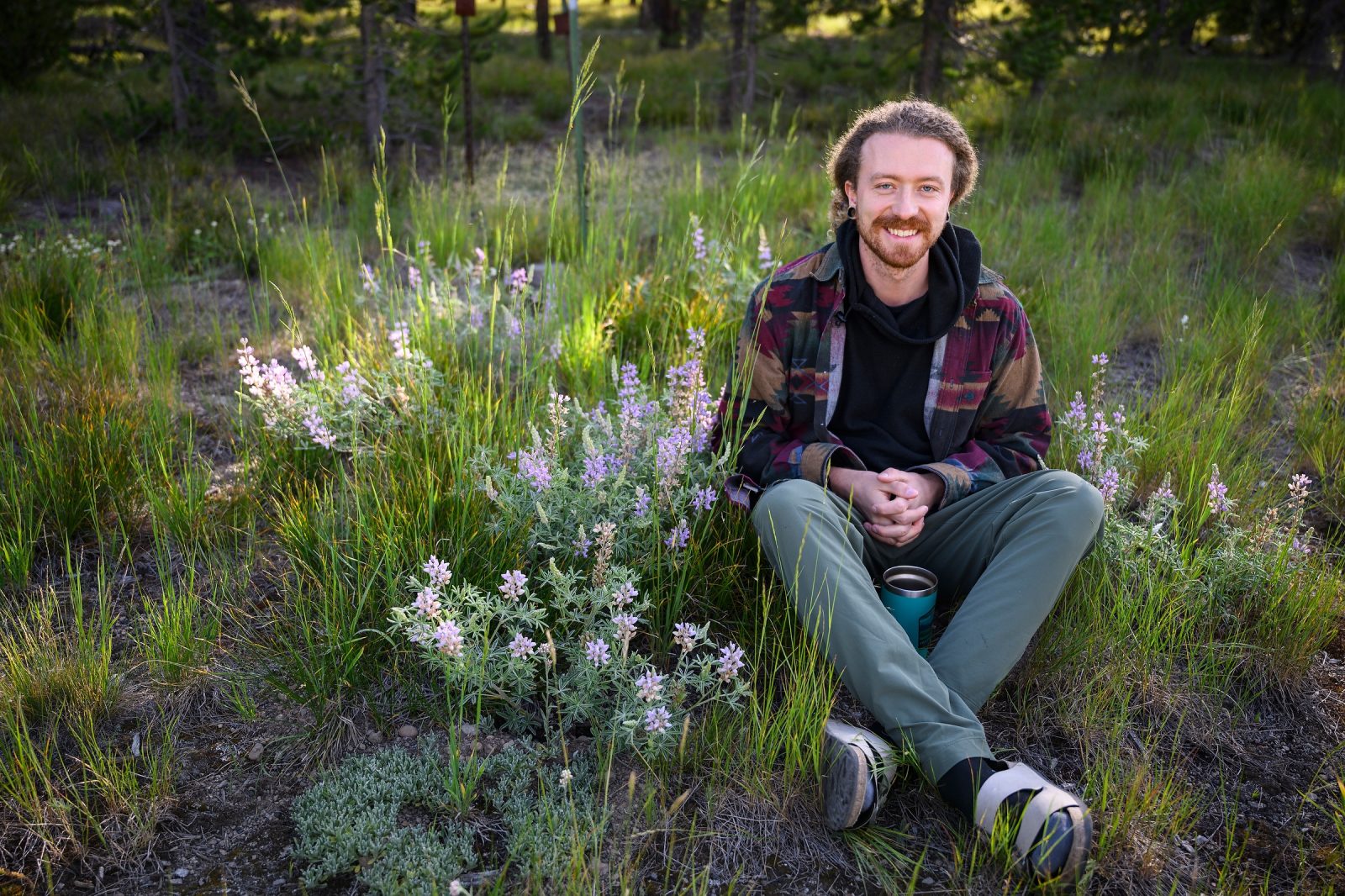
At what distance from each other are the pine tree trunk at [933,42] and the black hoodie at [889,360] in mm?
6329

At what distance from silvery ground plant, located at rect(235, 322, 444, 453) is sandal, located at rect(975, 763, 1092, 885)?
205cm

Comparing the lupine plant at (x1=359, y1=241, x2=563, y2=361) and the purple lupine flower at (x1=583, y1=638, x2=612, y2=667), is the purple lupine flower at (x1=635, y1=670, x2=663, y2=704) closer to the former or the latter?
the purple lupine flower at (x1=583, y1=638, x2=612, y2=667)

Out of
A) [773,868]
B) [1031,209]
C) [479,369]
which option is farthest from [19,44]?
[773,868]

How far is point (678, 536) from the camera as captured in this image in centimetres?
284

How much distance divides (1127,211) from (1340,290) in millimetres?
1420

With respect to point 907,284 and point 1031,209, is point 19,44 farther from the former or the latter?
point 907,284

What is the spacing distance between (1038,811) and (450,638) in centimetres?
137

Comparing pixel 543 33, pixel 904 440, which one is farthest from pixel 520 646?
pixel 543 33

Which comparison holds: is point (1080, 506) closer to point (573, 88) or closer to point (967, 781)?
point (967, 781)

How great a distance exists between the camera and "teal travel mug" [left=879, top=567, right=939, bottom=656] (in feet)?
8.84

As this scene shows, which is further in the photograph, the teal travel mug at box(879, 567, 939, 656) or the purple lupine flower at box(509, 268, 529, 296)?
the purple lupine flower at box(509, 268, 529, 296)

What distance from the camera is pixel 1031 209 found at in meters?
6.24

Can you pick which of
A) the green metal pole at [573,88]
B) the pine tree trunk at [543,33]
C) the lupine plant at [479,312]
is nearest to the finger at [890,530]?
the lupine plant at [479,312]

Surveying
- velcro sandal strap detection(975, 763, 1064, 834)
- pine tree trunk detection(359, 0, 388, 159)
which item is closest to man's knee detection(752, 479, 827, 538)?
velcro sandal strap detection(975, 763, 1064, 834)
